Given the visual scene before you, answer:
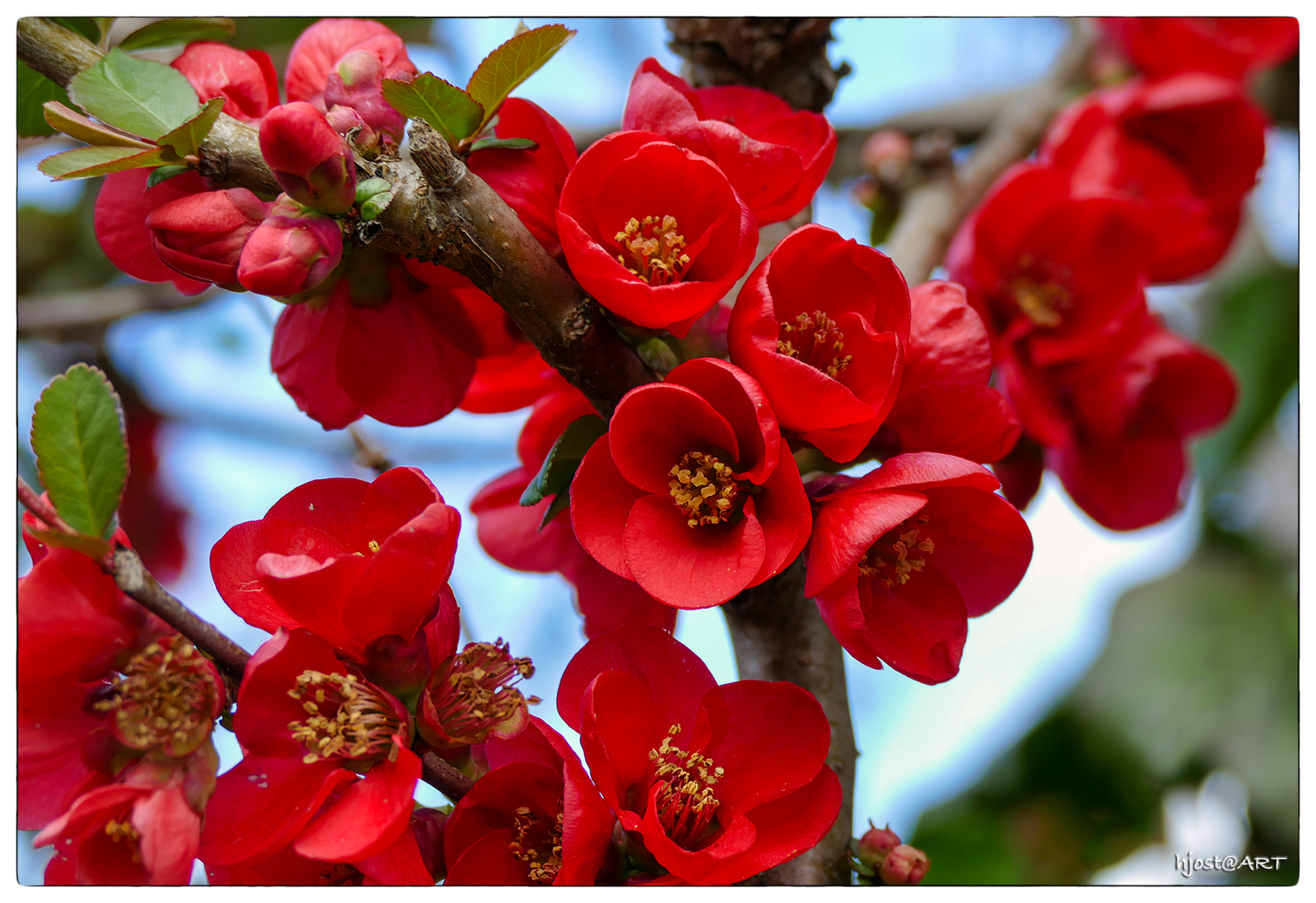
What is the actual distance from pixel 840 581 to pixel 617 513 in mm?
121

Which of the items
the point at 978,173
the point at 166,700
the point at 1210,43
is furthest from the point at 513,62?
the point at 1210,43

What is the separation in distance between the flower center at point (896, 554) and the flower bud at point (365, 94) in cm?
35

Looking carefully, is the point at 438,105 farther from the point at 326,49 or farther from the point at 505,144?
the point at 326,49

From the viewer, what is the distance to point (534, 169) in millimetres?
576

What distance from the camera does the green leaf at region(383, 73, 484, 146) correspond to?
19.8 inches

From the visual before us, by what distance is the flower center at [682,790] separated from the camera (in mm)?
538

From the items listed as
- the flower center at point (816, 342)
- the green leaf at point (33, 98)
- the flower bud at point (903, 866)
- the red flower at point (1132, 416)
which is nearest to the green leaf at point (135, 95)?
the green leaf at point (33, 98)

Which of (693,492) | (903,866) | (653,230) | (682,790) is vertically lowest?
(903,866)

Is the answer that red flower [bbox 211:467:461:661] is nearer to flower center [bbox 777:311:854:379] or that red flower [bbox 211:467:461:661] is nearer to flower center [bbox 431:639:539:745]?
flower center [bbox 431:639:539:745]

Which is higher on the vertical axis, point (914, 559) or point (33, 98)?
point (33, 98)

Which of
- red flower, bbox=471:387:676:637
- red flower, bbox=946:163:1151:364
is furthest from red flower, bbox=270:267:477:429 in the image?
red flower, bbox=946:163:1151:364

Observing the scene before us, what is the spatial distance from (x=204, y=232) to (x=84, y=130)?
9 cm

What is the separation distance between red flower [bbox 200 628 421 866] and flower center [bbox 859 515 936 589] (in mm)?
266
